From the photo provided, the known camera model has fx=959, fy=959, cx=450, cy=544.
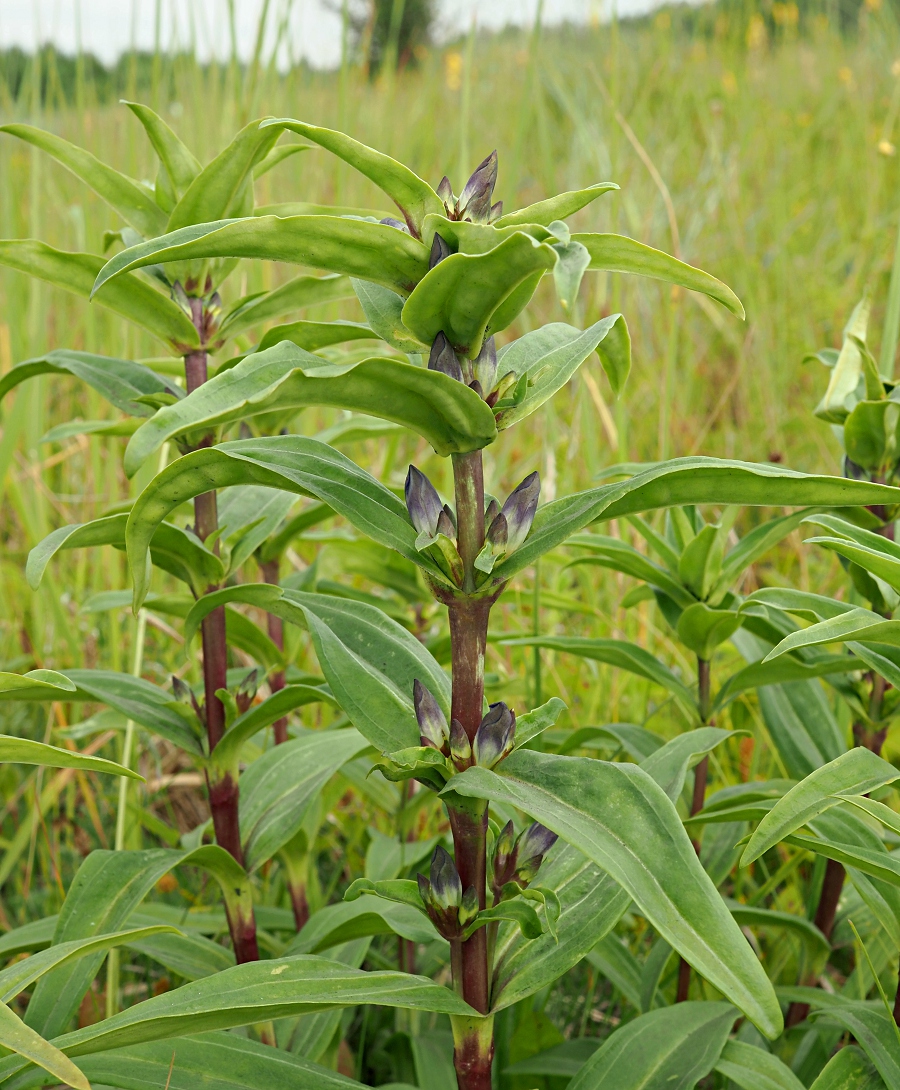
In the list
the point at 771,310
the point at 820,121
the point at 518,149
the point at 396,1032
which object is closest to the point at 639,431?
the point at 771,310

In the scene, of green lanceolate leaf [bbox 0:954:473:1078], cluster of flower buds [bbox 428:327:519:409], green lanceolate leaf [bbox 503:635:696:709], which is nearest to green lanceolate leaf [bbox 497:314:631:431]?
cluster of flower buds [bbox 428:327:519:409]

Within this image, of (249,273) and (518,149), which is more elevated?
(518,149)

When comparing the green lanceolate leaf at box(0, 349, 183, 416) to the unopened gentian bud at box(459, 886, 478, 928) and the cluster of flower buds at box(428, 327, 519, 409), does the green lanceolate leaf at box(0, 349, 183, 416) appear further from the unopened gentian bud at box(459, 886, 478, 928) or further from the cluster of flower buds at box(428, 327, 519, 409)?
the unopened gentian bud at box(459, 886, 478, 928)

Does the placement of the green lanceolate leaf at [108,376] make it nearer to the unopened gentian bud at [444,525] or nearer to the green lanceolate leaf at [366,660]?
the green lanceolate leaf at [366,660]

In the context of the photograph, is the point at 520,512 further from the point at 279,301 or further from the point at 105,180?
the point at 105,180

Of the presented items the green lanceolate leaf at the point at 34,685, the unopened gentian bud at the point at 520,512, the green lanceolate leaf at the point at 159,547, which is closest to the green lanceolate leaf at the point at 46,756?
the green lanceolate leaf at the point at 34,685

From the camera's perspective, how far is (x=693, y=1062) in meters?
1.05

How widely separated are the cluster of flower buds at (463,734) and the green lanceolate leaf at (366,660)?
32 mm

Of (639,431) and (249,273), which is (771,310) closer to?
(639,431)

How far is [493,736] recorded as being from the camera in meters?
0.87

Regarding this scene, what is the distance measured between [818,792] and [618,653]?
0.47 m

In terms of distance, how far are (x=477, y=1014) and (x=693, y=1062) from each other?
1.04 ft

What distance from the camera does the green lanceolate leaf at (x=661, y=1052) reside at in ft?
3.38

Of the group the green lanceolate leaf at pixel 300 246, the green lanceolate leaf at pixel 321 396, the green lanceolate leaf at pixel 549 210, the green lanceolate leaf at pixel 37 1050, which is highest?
the green lanceolate leaf at pixel 549 210
